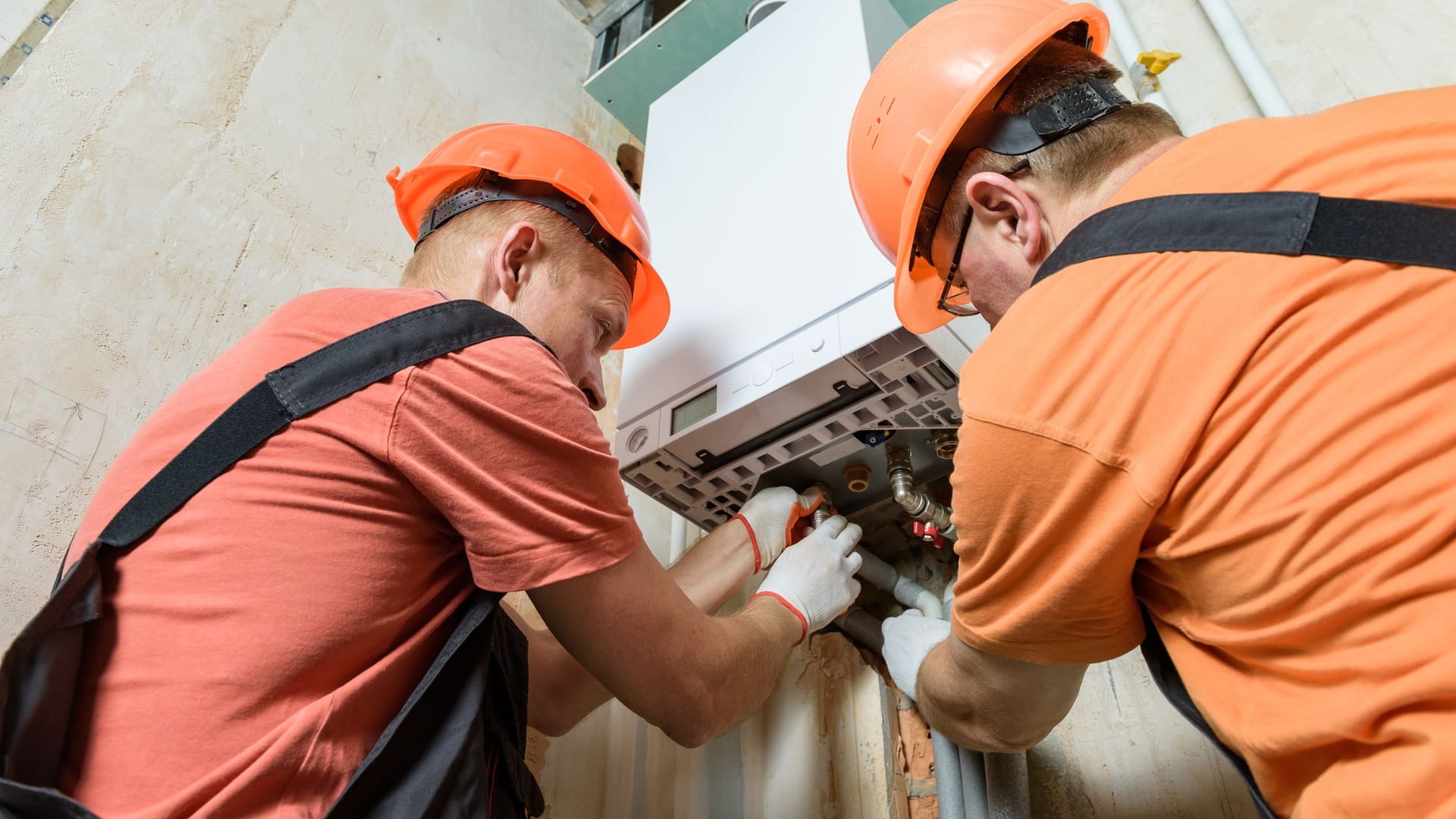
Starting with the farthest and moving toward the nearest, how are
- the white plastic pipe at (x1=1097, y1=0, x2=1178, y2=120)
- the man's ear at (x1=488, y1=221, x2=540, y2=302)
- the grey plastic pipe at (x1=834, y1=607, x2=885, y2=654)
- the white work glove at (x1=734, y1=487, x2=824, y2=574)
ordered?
the white plastic pipe at (x1=1097, y1=0, x2=1178, y2=120), the grey plastic pipe at (x1=834, y1=607, x2=885, y2=654), the white work glove at (x1=734, y1=487, x2=824, y2=574), the man's ear at (x1=488, y1=221, x2=540, y2=302)

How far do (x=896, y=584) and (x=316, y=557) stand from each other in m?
0.92

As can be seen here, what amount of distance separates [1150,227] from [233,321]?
115 centimetres

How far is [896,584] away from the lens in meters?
1.29

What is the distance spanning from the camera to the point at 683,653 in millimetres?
762

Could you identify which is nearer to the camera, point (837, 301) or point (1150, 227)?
point (1150, 227)

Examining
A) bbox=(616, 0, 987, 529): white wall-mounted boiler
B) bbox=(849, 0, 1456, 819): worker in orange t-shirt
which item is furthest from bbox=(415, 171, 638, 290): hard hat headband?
bbox=(849, 0, 1456, 819): worker in orange t-shirt

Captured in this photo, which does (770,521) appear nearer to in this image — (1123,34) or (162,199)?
(162,199)

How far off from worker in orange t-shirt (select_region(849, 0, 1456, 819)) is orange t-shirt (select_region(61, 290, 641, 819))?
0.35 meters

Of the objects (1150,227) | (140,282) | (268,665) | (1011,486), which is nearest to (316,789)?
(268,665)

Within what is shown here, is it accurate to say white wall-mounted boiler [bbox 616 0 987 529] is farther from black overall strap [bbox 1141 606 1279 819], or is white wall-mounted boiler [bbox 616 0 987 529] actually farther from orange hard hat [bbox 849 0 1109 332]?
black overall strap [bbox 1141 606 1279 819]

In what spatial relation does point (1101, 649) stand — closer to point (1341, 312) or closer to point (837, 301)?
point (1341, 312)

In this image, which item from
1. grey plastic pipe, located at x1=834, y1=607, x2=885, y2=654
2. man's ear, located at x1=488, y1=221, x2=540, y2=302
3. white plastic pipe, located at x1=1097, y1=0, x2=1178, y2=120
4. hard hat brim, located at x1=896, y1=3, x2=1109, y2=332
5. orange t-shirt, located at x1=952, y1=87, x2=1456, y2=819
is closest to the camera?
orange t-shirt, located at x1=952, y1=87, x2=1456, y2=819

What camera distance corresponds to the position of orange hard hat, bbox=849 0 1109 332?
0.81 m

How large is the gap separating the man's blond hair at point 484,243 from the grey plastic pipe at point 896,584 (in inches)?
25.1
